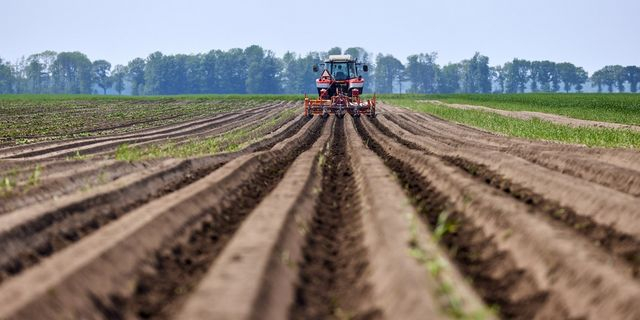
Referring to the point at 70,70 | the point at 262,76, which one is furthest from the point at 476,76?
the point at 70,70

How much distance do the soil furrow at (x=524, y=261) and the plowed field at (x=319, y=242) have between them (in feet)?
0.06

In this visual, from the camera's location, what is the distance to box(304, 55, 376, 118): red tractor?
32156 millimetres

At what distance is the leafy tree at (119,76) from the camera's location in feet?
518

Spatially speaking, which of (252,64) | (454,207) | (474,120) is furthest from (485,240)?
(252,64)

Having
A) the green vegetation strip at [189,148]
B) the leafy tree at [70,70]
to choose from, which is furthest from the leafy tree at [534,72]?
the green vegetation strip at [189,148]

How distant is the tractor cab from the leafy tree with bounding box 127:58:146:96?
120 metres

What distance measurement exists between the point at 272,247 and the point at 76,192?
165 inches

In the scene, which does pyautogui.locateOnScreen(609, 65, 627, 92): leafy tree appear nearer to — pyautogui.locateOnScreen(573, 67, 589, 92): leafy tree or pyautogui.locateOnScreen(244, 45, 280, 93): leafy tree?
pyautogui.locateOnScreen(573, 67, 589, 92): leafy tree

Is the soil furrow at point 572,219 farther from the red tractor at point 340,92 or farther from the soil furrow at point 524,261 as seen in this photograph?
the red tractor at point 340,92

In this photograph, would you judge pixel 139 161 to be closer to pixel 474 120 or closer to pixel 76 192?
pixel 76 192

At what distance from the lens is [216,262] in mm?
6008

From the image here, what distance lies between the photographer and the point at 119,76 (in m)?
159

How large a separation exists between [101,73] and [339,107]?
132m

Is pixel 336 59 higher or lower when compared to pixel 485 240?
higher
